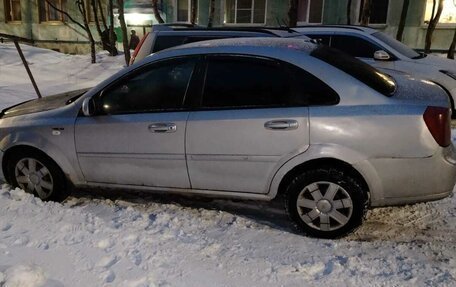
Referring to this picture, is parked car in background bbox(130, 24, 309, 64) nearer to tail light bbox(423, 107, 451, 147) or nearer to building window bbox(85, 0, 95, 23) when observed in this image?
tail light bbox(423, 107, 451, 147)

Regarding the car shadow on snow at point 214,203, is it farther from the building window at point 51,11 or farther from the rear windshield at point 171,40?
the building window at point 51,11

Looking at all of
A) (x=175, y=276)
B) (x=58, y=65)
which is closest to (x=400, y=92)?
(x=175, y=276)

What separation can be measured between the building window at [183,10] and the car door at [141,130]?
16844 millimetres

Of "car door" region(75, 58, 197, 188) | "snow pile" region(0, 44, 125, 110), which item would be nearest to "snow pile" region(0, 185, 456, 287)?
"car door" region(75, 58, 197, 188)

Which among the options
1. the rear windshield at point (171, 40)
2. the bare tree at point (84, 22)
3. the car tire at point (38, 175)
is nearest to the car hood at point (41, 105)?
the car tire at point (38, 175)

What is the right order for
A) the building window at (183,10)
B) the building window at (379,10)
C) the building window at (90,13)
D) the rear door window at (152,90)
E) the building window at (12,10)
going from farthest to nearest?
the building window at (12,10)
the building window at (90,13)
the building window at (183,10)
the building window at (379,10)
the rear door window at (152,90)

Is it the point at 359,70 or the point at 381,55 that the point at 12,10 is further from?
the point at 359,70

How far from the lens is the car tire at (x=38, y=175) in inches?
170

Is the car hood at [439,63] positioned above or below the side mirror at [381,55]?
below

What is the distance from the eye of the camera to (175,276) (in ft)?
9.89

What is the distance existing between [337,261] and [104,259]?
1.65 m

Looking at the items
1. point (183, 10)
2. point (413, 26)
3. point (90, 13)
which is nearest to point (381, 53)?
point (413, 26)

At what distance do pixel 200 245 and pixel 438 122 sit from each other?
2019 millimetres

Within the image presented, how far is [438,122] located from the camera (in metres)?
3.43
